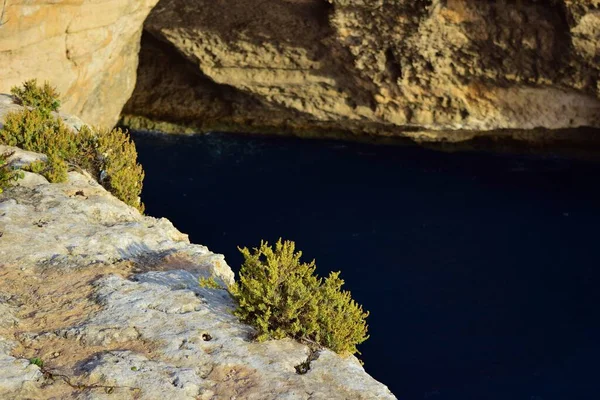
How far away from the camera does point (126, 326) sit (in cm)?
797

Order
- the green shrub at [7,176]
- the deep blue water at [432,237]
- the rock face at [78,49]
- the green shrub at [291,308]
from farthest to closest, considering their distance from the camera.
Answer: the rock face at [78,49] → the deep blue water at [432,237] → the green shrub at [7,176] → the green shrub at [291,308]

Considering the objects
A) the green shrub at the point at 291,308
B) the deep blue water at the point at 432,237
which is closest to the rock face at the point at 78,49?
the deep blue water at the point at 432,237

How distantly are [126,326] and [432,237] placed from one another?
11622 millimetres

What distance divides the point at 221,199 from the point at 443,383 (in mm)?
8731

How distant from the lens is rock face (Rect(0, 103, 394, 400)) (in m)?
7.17

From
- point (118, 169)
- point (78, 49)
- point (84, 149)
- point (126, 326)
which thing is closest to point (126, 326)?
point (126, 326)

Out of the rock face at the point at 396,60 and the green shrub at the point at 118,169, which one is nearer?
the green shrub at the point at 118,169

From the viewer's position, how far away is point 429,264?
17.2 metres

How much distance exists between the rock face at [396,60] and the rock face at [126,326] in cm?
1210

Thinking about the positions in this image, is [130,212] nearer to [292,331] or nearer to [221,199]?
[292,331]

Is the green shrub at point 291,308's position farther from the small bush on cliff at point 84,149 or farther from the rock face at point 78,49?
the rock face at point 78,49

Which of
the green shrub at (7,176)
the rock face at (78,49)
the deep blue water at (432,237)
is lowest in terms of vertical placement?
the deep blue water at (432,237)

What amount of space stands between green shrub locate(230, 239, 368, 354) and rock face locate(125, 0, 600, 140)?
1267 cm

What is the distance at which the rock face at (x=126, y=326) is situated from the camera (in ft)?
23.5
